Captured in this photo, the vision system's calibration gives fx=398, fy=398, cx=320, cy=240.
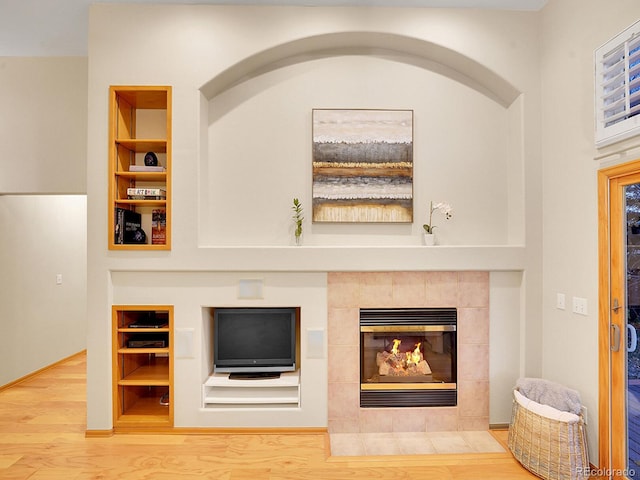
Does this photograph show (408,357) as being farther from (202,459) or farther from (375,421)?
(202,459)

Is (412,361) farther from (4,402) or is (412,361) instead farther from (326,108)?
(4,402)

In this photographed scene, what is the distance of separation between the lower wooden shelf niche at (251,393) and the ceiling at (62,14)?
2971mm

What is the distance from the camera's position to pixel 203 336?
3.14 meters

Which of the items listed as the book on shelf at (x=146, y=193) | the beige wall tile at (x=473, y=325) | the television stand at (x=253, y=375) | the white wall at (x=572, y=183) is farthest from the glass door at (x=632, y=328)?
the book on shelf at (x=146, y=193)

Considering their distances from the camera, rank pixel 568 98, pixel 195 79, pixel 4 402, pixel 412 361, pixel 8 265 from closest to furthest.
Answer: pixel 568 98
pixel 195 79
pixel 412 361
pixel 4 402
pixel 8 265

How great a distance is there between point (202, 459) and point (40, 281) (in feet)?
10.1

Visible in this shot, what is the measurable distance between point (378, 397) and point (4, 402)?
3.39 m

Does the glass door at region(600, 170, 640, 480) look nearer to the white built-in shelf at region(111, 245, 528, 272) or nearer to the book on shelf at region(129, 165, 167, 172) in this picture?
the white built-in shelf at region(111, 245, 528, 272)

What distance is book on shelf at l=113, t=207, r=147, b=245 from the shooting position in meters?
3.08

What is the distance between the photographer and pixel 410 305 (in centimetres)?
318

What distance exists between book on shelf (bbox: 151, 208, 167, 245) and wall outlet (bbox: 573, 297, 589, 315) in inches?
122

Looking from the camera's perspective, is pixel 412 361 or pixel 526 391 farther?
pixel 412 361

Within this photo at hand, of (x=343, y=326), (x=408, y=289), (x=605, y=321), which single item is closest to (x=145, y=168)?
(x=343, y=326)

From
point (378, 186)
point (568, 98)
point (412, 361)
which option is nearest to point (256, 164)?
point (378, 186)
